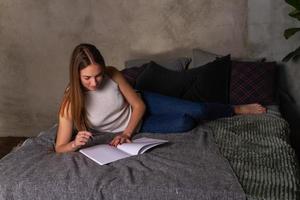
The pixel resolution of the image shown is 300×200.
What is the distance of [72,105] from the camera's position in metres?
2.05

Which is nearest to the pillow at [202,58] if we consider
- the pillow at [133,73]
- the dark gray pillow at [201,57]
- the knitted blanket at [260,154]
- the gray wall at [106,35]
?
the dark gray pillow at [201,57]

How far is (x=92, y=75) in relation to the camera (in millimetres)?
1991

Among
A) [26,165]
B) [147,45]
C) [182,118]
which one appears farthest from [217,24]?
[26,165]

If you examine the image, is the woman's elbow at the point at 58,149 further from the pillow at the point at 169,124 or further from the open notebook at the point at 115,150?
the pillow at the point at 169,124

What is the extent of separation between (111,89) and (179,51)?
1.29 m

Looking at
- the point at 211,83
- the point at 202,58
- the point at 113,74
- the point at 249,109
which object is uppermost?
the point at 113,74

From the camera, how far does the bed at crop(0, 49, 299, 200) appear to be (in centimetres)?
163

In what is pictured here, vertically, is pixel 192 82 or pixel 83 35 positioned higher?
pixel 83 35

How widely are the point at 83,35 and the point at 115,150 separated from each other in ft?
5.61

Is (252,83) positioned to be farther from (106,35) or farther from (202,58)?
(106,35)

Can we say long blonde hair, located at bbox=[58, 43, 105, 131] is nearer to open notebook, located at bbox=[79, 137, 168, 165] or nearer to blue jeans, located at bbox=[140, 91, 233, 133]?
open notebook, located at bbox=[79, 137, 168, 165]

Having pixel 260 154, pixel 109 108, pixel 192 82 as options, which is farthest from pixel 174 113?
pixel 260 154

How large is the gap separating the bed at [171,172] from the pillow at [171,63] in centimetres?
103

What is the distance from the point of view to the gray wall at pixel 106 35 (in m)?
3.25
